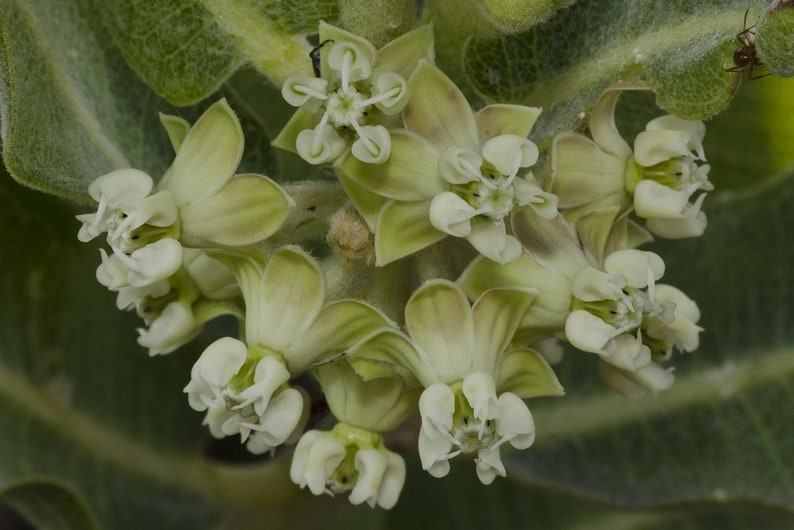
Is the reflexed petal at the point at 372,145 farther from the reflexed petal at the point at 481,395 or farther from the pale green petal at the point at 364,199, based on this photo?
the reflexed petal at the point at 481,395

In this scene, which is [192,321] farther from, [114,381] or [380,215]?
[114,381]

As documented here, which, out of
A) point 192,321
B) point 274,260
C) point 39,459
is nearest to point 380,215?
point 274,260

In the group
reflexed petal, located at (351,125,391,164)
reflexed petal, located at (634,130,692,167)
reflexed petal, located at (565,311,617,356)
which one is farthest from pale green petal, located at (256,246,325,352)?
reflexed petal, located at (634,130,692,167)

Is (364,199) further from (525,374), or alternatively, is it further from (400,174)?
(525,374)

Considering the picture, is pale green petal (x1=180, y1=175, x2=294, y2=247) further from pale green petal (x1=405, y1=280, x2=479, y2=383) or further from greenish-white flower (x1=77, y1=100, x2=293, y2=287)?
pale green petal (x1=405, y1=280, x2=479, y2=383)

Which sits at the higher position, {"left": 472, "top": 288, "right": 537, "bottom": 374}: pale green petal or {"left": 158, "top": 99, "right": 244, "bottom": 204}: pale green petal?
{"left": 158, "top": 99, "right": 244, "bottom": 204}: pale green petal

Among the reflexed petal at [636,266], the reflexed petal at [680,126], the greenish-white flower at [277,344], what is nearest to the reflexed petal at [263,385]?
the greenish-white flower at [277,344]
